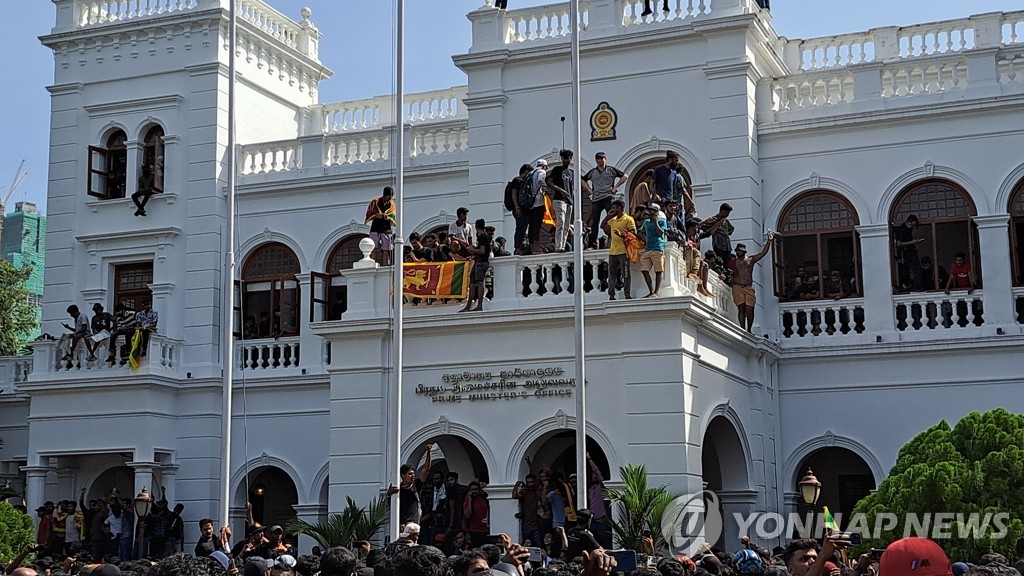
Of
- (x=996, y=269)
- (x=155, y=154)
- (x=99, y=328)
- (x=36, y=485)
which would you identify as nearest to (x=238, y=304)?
(x=99, y=328)

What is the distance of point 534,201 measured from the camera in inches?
791

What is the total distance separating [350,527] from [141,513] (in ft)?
10.1

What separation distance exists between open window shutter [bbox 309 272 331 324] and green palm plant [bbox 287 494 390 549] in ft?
23.7

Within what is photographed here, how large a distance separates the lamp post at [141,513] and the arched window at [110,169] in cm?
717

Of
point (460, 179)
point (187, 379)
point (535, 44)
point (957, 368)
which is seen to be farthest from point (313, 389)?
point (957, 368)

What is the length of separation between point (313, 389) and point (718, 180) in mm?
8428

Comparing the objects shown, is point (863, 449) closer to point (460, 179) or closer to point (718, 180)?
point (718, 180)

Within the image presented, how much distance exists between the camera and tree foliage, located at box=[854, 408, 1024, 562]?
16688 millimetres

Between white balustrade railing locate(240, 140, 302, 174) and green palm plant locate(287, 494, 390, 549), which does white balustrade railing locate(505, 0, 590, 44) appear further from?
green palm plant locate(287, 494, 390, 549)

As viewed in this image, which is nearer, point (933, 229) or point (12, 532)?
point (12, 532)

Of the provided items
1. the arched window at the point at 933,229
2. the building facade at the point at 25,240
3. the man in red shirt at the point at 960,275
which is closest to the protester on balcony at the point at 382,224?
the arched window at the point at 933,229

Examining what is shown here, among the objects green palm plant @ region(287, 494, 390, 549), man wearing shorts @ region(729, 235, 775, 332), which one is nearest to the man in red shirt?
man wearing shorts @ region(729, 235, 775, 332)

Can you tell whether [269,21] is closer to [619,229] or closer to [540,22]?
[540,22]

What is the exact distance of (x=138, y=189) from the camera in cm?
2714
